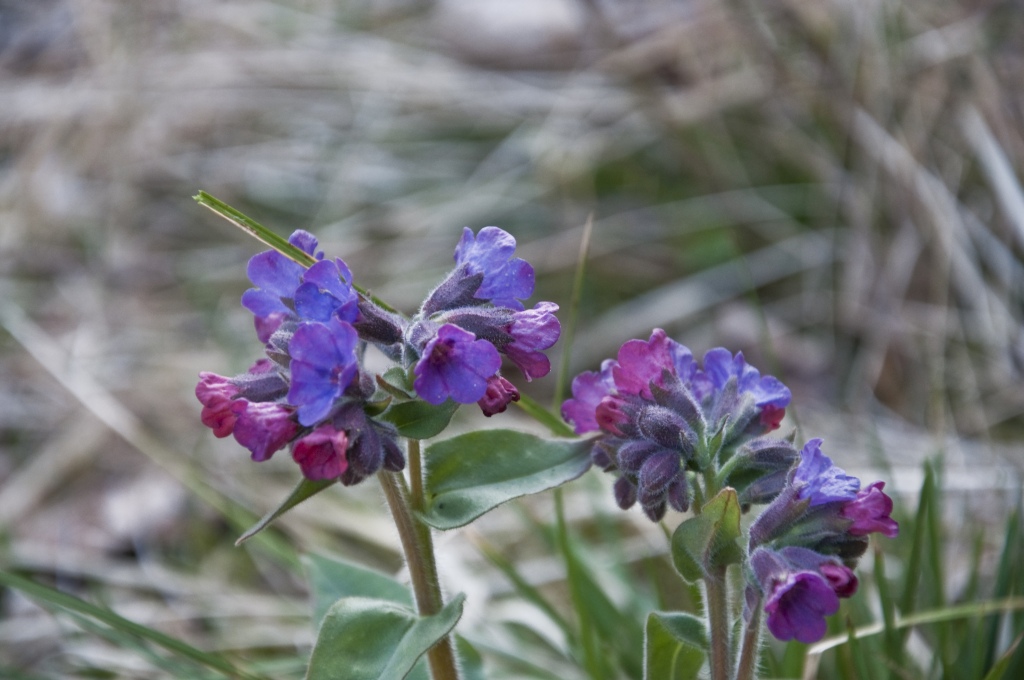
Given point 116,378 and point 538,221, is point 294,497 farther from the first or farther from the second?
point 538,221

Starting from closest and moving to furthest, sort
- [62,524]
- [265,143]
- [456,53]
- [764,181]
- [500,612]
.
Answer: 1. [500,612]
2. [62,524]
3. [764,181]
4. [265,143]
5. [456,53]

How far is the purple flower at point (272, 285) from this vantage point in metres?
1.34

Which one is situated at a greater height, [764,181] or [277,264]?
[764,181]

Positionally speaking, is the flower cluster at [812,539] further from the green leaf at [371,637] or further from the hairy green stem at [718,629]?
A: the green leaf at [371,637]

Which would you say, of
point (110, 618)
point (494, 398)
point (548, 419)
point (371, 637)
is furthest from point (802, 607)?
point (110, 618)

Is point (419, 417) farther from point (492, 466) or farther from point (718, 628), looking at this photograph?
point (718, 628)

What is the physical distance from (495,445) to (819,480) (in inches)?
18.2

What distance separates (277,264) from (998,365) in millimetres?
2575

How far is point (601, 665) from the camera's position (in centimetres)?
179

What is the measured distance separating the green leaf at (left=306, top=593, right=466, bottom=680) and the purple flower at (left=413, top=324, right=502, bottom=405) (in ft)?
0.95

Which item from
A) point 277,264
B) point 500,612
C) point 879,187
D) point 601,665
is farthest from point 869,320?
point 277,264

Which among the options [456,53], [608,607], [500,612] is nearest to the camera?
[608,607]

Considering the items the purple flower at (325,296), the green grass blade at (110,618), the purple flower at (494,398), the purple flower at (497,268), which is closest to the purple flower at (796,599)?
the purple flower at (494,398)

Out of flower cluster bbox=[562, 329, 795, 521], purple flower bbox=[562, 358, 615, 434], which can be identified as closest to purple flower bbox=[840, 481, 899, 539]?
flower cluster bbox=[562, 329, 795, 521]
